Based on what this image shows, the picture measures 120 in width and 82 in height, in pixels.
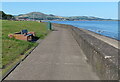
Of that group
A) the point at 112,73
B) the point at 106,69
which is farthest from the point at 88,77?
the point at 112,73

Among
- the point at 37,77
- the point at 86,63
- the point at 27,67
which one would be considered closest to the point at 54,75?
the point at 37,77

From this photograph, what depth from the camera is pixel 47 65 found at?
874cm

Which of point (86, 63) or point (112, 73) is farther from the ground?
point (112, 73)

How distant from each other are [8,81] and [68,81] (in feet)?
6.45

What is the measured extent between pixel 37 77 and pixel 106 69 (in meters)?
2.50

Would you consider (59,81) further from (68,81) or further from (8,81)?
(8,81)

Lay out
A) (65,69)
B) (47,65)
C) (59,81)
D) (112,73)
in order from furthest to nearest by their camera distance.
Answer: (47,65)
(65,69)
(59,81)
(112,73)

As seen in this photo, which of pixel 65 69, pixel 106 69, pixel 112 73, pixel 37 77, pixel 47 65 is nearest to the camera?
pixel 112 73

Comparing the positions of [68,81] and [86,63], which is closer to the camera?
[68,81]

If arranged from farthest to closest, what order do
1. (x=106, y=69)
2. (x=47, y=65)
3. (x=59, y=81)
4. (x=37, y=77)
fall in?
1. (x=47, y=65)
2. (x=37, y=77)
3. (x=59, y=81)
4. (x=106, y=69)

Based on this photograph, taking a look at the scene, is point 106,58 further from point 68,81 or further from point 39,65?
point 39,65

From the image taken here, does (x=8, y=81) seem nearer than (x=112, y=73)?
No

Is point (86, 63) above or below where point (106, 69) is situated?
below

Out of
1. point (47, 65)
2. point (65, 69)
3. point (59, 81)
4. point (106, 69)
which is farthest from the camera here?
point (47, 65)
